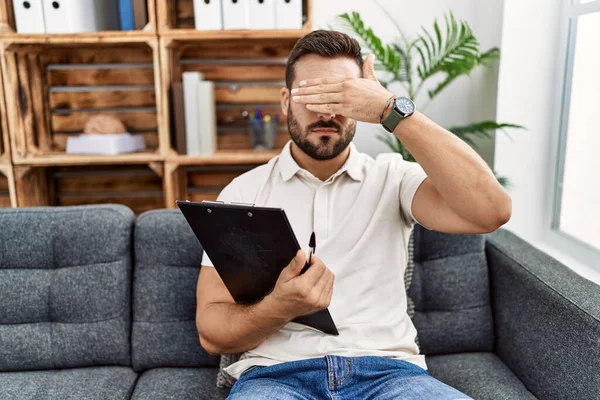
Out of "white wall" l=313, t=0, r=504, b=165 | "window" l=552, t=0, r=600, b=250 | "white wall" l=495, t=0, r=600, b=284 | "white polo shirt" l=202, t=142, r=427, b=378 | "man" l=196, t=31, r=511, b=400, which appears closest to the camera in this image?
"man" l=196, t=31, r=511, b=400

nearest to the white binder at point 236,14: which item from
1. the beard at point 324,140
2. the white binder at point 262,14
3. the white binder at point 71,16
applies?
the white binder at point 262,14

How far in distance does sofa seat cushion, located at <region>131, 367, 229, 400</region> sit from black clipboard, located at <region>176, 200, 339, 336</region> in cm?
33

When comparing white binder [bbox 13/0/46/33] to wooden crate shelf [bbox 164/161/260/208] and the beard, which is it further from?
the beard

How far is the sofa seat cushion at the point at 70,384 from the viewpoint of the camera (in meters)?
1.30

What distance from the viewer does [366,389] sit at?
1120 millimetres

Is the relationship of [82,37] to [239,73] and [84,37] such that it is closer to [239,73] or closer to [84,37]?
[84,37]

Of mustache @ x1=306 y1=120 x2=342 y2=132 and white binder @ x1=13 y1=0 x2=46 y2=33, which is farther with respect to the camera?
white binder @ x1=13 y1=0 x2=46 y2=33

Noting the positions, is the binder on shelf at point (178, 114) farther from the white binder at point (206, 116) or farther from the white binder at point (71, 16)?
the white binder at point (71, 16)

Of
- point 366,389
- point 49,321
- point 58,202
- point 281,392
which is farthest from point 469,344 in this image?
point 58,202

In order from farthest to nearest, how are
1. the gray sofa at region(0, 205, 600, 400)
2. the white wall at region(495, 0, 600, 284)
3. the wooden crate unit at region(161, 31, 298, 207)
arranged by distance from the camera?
1. the wooden crate unit at region(161, 31, 298, 207)
2. the white wall at region(495, 0, 600, 284)
3. the gray sofa at region(0, 205, 600, 400)

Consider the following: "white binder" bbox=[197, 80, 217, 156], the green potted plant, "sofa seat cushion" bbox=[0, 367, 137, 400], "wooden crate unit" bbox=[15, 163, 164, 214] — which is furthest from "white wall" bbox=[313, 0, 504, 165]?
"sofa seat cushion" bbox=[0, 367, 137, 400]

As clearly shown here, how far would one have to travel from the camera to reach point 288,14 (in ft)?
6.36

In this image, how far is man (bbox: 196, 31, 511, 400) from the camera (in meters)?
1.08

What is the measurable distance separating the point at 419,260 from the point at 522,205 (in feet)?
2.31
